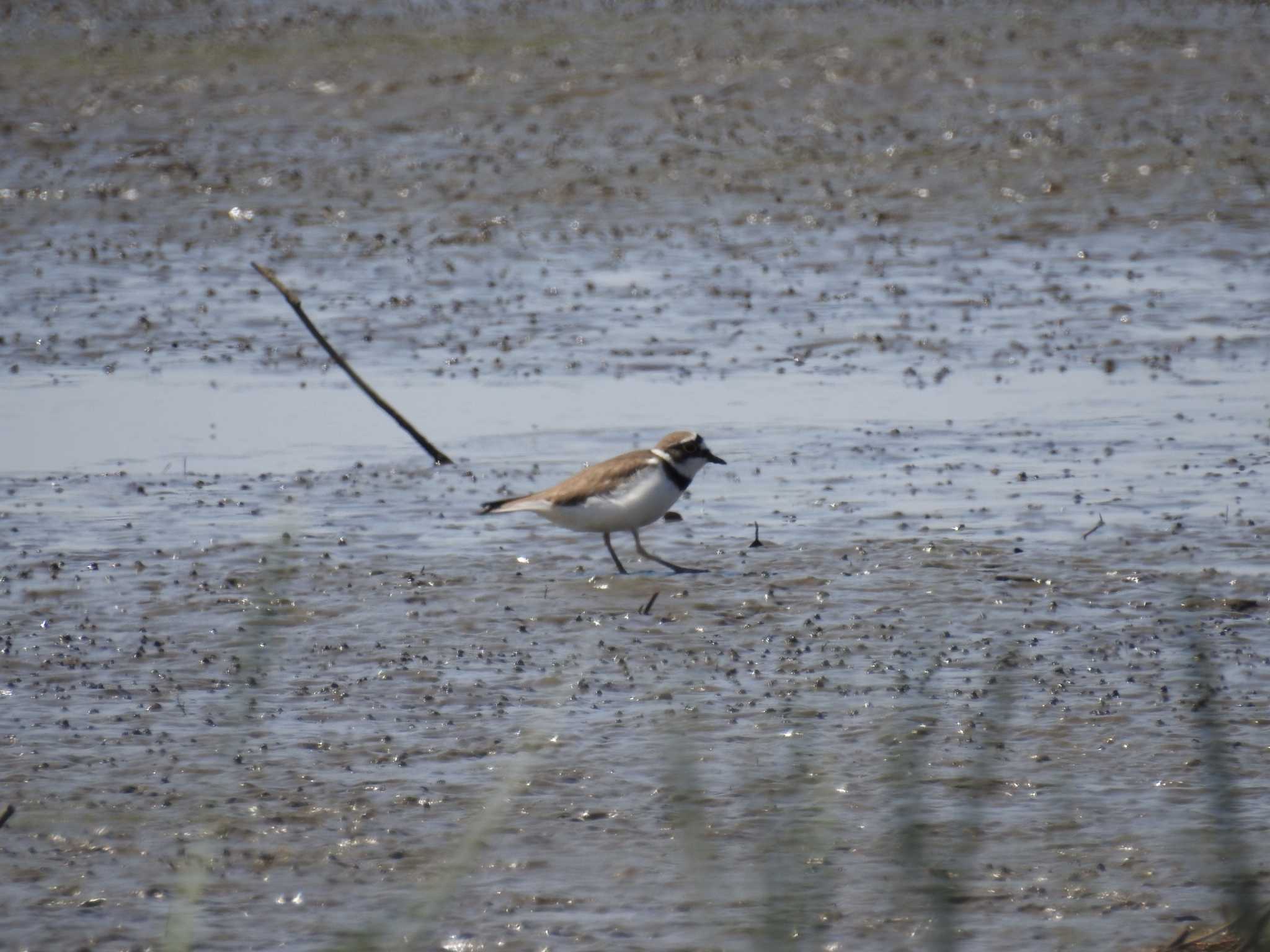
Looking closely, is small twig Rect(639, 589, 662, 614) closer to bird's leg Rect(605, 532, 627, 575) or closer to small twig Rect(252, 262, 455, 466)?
bird's leg Rect(605, 532, 627, 575)

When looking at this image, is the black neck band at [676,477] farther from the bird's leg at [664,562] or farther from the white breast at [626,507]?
the bird's leg at [664,562]

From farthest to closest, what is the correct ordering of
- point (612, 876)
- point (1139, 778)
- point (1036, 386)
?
point (1036, 386), point (1139, 778), point (612, 876)

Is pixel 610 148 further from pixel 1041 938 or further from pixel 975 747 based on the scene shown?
pixel 1041 938

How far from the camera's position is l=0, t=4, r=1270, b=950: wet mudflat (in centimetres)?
593

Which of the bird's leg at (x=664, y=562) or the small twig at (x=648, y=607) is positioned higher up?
the small twig at (x=648, y=607)

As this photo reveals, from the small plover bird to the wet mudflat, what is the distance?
288mm

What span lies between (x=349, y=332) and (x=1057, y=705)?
28.0ft

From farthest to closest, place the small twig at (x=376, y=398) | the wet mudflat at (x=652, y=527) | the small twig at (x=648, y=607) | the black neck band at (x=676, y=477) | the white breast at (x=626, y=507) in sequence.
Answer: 1. the small twig at (x=376, y=398)
2. the black neck band at (x=676, y=477)
3. the white breast at (x=626, y=507)
4. the small twig at (x=648, y=607)
5. the wet mudflat at (x=652, y=527)

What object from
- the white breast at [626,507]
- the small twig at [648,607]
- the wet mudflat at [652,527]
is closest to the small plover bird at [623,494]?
the white breast at [626,507]

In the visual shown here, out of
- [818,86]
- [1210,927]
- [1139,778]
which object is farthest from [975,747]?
[818,86]

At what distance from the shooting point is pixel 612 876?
6004mm

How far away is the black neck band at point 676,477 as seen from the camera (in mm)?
9508

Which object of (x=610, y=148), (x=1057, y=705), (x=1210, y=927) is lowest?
(x=610, y=148)

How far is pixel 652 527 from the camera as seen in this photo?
1059 cm
